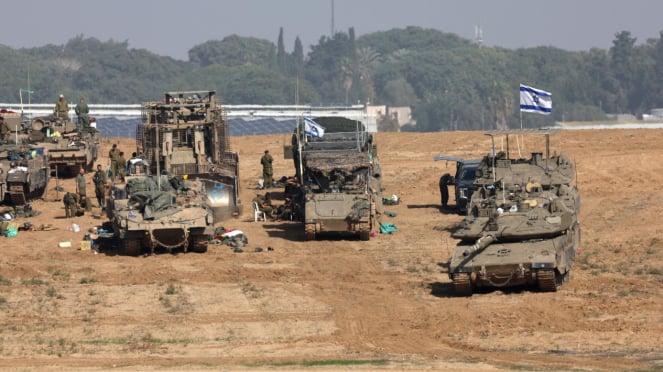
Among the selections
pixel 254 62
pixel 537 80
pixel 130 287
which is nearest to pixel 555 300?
pixel 130 287

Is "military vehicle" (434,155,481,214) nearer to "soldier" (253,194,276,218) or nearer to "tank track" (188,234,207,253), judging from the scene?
"soldier" (253,194,276,218)

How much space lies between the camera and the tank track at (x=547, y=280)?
2489 centimetres

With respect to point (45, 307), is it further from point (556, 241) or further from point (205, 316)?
point (556, 241)

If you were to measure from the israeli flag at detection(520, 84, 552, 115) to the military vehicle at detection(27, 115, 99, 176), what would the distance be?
14.8 meters

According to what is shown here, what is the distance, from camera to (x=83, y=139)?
4728cm

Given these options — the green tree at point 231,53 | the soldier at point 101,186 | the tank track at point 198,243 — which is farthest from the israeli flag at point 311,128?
the green tree at point 231,53

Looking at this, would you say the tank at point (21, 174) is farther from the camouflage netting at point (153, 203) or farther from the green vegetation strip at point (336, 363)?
the green vegetation strip at point (336, 363)

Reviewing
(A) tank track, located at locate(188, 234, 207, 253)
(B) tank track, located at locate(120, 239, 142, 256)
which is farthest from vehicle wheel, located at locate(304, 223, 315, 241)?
(B) tank track, located at locate(120, 239, 142, 256)

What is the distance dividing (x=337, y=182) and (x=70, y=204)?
7.47m

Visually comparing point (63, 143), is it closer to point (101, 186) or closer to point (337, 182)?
point (101, 186)

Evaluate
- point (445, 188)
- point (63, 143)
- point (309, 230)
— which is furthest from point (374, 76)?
point (309, 230)

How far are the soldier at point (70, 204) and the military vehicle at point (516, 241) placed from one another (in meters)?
12.1

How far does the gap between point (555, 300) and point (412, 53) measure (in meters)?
148

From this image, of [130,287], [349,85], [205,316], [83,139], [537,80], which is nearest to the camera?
[205,316]
